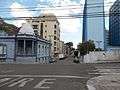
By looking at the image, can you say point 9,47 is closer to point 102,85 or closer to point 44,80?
point 44,80

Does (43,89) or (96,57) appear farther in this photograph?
(96,57)

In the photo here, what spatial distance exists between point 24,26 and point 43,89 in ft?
249

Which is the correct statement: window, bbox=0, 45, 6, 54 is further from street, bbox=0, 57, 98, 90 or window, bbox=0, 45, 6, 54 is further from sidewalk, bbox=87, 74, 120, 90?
sidewalk, bbox=87, 74, 120, 90

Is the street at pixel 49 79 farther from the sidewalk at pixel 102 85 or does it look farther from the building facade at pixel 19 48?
Answer: the building facade at pixel 19 48

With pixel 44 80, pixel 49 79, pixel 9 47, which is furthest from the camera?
pixel 9 47

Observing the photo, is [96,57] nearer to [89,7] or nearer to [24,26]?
[24,26]

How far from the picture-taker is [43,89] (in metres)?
15.4

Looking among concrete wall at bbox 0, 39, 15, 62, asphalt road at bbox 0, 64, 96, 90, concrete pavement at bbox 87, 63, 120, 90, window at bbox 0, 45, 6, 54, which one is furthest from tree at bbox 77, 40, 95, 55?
concrete pavement at bbox 87, 63, 120, 90

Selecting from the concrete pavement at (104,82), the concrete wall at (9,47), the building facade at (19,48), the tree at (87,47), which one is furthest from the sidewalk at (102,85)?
the tree at (87,47)

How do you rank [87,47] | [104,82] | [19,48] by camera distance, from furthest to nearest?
[87,47] < [19,48] < [104,82]

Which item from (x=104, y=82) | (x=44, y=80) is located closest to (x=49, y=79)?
(x=44, y=80)

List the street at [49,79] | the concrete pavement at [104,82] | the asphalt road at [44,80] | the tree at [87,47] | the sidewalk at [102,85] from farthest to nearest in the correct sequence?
1. the tree at [87,47]
2. the concrete pavement at [104,82]
3. the street at [49,79]
4. the sidewalk at [102,85]
5. the asphalt road at [44,80]

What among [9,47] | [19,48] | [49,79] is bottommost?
[49,79]

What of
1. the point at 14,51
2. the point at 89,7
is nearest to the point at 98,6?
the point at 89,7
